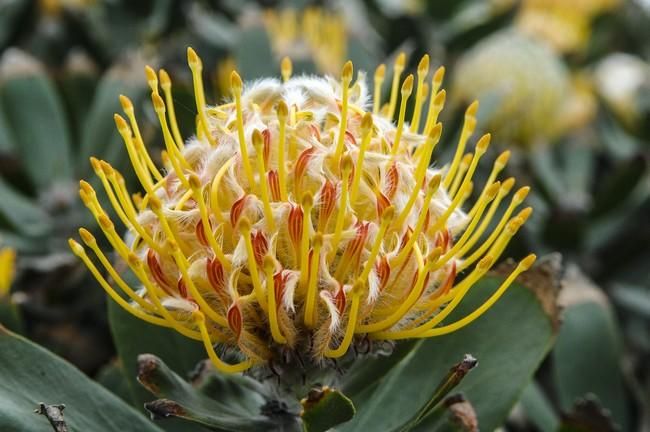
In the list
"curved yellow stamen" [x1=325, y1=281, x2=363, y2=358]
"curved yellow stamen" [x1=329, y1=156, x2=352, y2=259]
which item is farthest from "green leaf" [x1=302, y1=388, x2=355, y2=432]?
"curved yellow stamen" [x1=329, y1=156, x2=352, y2=259]

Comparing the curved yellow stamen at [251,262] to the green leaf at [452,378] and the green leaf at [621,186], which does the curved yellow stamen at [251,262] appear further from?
the green leaf at [621,186]

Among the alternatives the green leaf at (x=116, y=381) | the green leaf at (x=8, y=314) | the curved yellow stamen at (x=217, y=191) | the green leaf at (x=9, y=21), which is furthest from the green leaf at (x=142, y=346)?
the green leaf at (x=9, y=21)

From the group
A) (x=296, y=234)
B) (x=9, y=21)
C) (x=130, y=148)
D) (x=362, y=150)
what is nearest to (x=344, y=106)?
(x=362, y=150)

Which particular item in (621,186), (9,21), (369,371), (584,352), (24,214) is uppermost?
(9,21)

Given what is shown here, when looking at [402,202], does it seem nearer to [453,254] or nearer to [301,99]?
[453,254]

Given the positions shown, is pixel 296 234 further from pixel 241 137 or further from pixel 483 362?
pixel 483 362

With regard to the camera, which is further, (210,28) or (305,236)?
(210,28)
